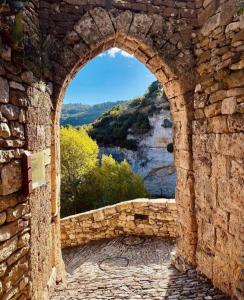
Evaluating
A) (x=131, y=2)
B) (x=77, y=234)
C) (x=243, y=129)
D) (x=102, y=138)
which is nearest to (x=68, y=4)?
(x=131, y=2)

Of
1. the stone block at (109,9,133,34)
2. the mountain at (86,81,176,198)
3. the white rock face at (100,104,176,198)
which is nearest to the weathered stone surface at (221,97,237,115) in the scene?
the stone block at (109,9,133,34)

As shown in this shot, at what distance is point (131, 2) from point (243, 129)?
2.45m

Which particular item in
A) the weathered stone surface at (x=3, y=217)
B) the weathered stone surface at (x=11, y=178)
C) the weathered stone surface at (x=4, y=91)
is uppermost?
the weathered stone surface at (x=4, y=91)

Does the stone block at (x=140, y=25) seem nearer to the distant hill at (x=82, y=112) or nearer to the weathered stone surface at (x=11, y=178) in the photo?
the weathered stone surface at (x=11, y=178)

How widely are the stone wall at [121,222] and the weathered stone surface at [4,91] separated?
17.7ft

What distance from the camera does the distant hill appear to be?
77812 mm

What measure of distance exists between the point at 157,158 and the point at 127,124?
4874 millimetres

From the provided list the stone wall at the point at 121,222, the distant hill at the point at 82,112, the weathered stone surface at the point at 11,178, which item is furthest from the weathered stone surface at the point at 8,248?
the distant hill at the point at 82,112

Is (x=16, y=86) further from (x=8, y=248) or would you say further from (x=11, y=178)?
(x=8, y=248)

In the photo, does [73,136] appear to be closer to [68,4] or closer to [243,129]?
[68,4]

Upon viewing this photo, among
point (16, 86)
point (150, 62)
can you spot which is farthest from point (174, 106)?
point (16, 86)

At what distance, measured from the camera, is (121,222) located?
7590 millimetres

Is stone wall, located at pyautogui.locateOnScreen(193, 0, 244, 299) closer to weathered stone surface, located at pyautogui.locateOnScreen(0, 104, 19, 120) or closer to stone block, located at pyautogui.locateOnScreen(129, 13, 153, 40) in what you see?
stone block, located at pyautogui.locateOnScreen(129, 13, 153, 40)

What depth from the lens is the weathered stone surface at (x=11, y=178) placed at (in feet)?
7.88
